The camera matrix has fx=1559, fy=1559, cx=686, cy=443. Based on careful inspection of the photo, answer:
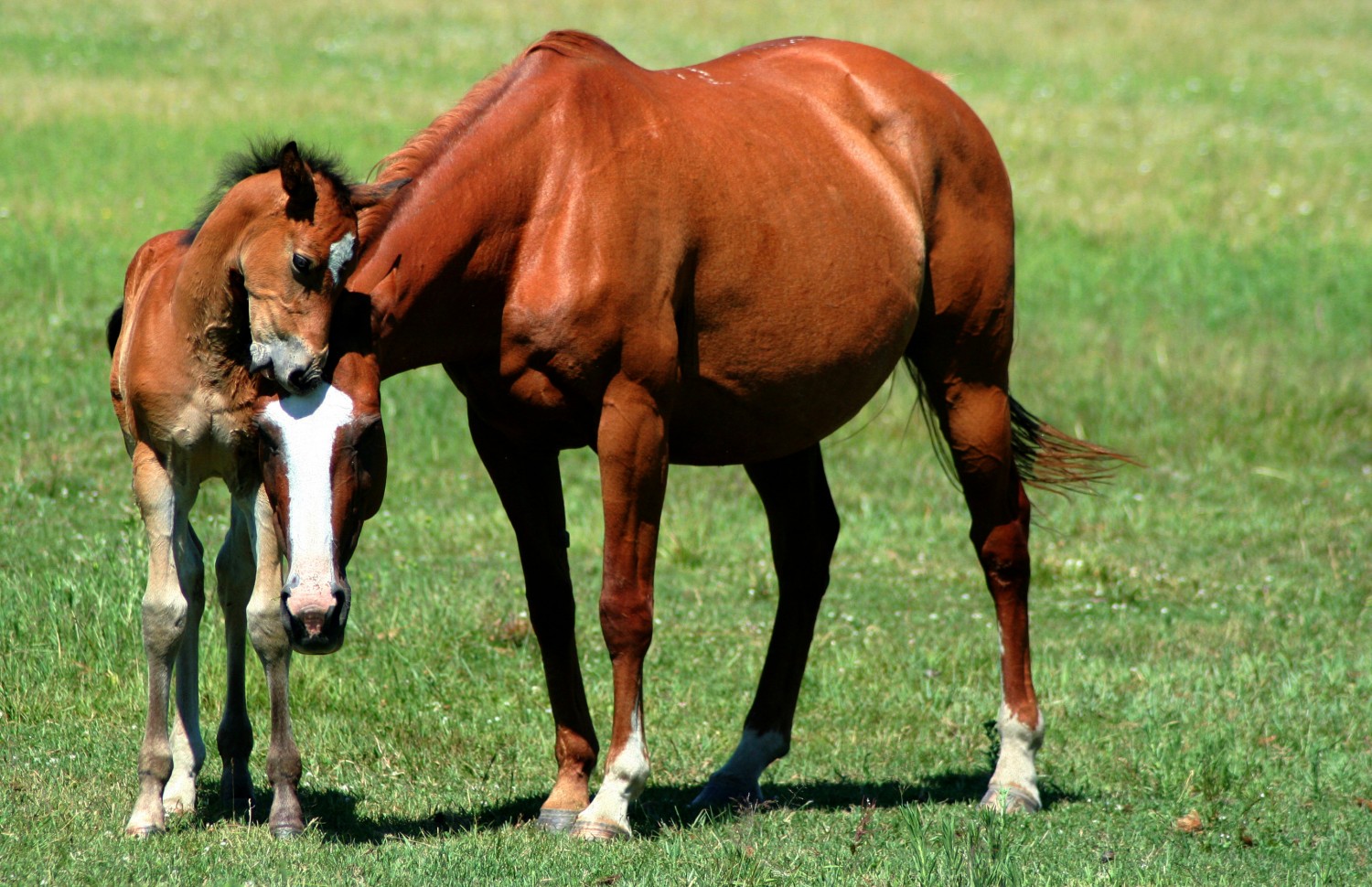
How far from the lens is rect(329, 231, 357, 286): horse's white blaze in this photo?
4.03m

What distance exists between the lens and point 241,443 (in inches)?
177

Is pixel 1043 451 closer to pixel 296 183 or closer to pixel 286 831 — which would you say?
pixel 286 831

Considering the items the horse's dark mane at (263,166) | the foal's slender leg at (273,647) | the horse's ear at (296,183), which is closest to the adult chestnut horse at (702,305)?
the horse's dark mane at (263,166)

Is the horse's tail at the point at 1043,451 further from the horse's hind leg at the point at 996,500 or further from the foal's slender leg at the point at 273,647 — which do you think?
the foal's slender leg at the point at 273,647

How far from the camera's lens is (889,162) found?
5.89 metres

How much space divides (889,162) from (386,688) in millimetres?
2902

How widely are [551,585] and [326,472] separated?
1.46 metres

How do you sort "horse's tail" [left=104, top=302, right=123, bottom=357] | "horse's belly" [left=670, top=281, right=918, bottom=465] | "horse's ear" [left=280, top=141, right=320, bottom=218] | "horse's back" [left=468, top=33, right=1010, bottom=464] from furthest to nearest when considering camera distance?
"horse's tail" [left=104, top=302, right=123, bottom=357] < "horse's belly" [left=670, top=281, right=918, bottom=465] < "horse's back" [left=468, top=33, right=1010, bottom=464] < "horse's ear" [left=280, top=141, right=320, bottom=218]

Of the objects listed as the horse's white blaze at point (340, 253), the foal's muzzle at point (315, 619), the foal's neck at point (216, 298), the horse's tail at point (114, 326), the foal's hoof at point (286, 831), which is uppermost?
the horse's white blaze at point (340, 253)

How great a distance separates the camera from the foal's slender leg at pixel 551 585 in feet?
17.1

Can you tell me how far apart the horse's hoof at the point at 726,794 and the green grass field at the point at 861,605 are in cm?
10

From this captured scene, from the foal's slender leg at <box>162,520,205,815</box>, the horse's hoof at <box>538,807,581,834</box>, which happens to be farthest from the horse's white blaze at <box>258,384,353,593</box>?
the horse's hoof at <box>538,807,581,834</box>

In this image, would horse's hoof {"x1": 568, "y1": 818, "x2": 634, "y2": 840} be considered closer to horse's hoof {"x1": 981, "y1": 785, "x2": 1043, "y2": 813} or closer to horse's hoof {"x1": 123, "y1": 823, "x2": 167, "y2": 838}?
horse's hoof {"x1": 123, "y1": 823, "x2": 167, "y2": 838}

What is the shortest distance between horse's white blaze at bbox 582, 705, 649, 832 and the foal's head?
155 cm
